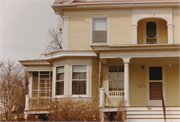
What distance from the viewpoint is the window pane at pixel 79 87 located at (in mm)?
16016

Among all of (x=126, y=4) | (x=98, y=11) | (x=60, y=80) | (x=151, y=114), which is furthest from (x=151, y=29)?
(x=60, y=80)

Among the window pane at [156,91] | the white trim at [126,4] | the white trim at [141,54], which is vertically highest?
the white trim at [126,4]

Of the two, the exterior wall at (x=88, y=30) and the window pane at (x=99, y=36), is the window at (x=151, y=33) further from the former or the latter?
the window pane at (x=99, y=36)

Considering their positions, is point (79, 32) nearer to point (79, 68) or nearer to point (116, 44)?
point (79, 68)

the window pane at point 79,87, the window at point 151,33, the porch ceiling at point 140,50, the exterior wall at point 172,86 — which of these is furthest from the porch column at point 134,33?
the window pane at point 79,87

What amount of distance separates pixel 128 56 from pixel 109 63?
258 cm

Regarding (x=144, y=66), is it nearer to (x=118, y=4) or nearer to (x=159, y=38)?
(x=159, y=38)

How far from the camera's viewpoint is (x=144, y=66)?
1638 cm

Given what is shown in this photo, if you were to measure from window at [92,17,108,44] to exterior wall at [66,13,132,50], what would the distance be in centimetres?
29

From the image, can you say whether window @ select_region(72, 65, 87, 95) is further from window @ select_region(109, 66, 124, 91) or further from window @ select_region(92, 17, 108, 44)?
window @ select_region(92, 17, 108, 44)

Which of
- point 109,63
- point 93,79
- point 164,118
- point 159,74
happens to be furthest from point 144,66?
point 164,118

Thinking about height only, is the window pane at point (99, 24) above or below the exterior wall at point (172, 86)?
above

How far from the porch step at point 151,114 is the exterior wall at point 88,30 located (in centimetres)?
457

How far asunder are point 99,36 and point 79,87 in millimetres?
3213
